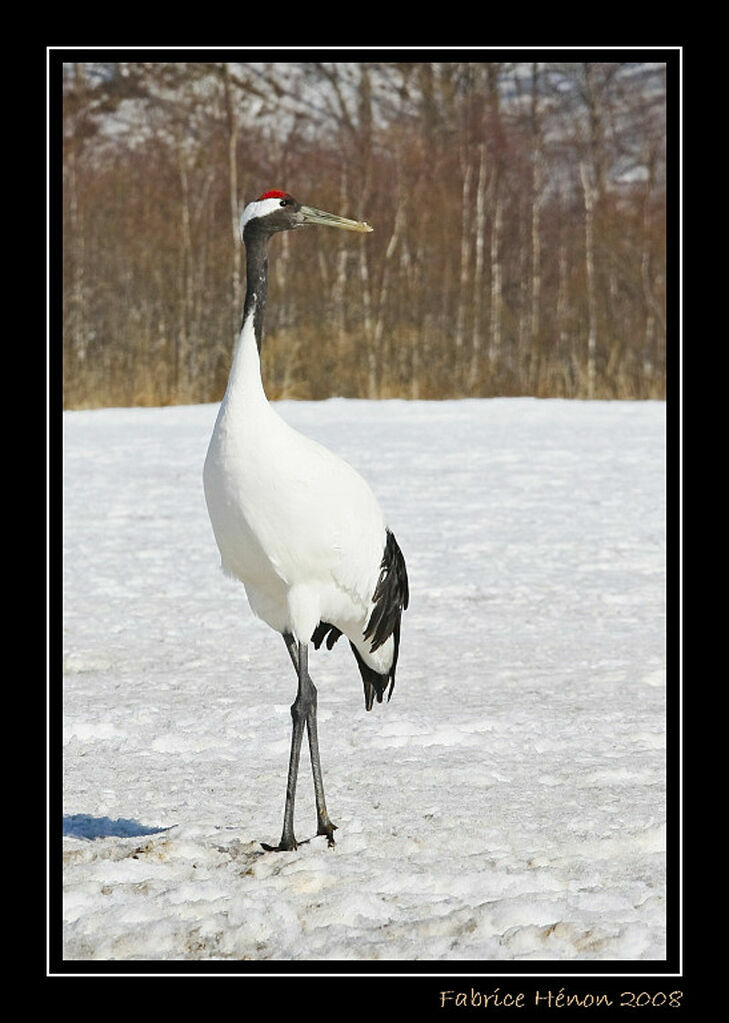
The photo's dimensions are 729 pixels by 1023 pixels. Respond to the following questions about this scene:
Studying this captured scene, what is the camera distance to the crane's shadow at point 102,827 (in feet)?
14.2

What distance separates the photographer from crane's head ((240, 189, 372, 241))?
14.3 feet

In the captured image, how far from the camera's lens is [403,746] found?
5.33m

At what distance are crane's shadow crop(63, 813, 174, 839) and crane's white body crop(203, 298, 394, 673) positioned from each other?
0.76m

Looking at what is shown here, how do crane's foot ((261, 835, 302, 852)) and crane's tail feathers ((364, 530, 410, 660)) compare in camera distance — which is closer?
crane's foot ((261, 835, 302, 852))

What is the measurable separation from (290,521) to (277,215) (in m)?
0.99

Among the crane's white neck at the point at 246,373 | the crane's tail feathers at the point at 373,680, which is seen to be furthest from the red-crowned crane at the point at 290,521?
the crane's tail feathers at the point at 373,680

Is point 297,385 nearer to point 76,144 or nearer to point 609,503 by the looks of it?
point 76,144

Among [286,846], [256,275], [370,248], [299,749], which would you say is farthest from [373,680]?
[370,248]

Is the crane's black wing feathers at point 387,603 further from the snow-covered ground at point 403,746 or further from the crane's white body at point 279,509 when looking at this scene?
the snow-covered ground at point 403,746

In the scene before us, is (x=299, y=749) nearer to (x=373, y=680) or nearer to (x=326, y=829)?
(x=326, y=829)

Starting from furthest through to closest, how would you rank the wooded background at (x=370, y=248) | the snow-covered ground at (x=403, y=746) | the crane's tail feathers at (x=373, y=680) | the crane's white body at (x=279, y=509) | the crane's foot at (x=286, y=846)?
the wooded background at (x=370, y=248)
the crane's tail feathers at (x=373, y=680)
the crane's foot at (x=286, y=846)
the crane's white body at (x=279, y=509)
the snow-covered ground at (x=403, y=746)

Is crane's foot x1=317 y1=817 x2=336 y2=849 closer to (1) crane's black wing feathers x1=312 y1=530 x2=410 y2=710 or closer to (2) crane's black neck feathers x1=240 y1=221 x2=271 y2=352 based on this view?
(1) crane's black wing feathers x1=312 y1=530 x2=410 y2=710

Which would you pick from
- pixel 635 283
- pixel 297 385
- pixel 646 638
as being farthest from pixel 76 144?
pixel 646 638

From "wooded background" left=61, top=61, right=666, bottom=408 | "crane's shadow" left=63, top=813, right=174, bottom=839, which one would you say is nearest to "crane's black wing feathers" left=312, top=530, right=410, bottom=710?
"crane's shadow" left=63, top=813, right=174, bottom=839
